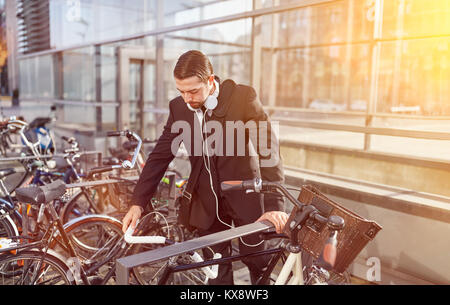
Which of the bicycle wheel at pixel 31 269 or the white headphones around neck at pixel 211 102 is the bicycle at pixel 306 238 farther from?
the bicycle wheel at pixel 31 269

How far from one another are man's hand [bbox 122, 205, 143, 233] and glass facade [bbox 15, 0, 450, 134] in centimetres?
318

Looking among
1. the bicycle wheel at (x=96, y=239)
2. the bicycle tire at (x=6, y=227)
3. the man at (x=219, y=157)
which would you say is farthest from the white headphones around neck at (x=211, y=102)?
the bicycle tire at (x=6, y=227)

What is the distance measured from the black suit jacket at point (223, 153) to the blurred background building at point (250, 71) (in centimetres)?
190

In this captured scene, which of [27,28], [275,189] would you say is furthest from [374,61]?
[27,28]

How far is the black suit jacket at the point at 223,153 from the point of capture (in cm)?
236

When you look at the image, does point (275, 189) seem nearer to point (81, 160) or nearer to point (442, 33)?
point (442, 33)

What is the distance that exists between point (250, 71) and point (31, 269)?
12.4 feet

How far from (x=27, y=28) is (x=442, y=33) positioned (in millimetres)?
11716

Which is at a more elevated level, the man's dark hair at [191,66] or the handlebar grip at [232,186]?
the man's dark hair at [191,66]

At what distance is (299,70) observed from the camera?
3016 cm

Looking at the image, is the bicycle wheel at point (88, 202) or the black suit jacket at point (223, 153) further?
the bicycle wheel at point (88, 202)

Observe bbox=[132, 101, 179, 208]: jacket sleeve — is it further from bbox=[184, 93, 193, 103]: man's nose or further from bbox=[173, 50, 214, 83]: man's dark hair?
bbox=[173, 50, 214, 83]: man's dark hair

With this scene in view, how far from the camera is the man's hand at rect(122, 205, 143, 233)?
2.18 meters
